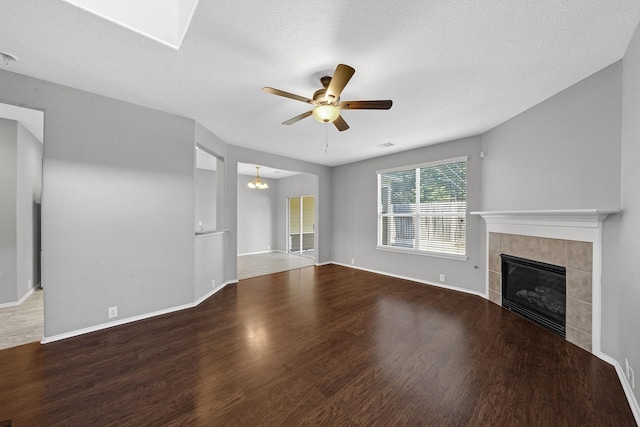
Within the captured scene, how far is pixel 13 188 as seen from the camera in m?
3.28

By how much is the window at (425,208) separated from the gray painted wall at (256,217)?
4.43 meters

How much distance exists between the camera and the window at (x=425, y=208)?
423 cm

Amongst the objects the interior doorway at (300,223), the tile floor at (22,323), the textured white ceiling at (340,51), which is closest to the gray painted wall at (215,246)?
the textured white ceiling at (340,51)

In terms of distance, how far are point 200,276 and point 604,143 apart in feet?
16.4

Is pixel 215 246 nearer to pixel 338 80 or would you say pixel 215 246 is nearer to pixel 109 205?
pixel 109 205

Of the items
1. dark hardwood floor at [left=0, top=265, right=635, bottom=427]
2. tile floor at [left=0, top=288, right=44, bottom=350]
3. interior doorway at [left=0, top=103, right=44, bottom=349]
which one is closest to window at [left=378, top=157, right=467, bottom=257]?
dark hardwood floor at [left=0, top=265, right=635, bottom=427]

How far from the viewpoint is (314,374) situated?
199 cm

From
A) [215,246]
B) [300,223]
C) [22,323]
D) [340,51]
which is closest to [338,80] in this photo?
[340,51]

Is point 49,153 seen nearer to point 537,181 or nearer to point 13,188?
point 13,188

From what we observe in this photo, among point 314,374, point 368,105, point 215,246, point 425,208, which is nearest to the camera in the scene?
point 314,374

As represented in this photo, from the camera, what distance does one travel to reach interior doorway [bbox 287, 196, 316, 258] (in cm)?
824

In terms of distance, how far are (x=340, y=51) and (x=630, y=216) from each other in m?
2.62

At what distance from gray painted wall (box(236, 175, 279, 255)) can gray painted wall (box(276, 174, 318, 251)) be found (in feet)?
0.60

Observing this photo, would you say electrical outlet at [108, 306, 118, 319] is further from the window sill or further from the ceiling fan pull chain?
the window sill
